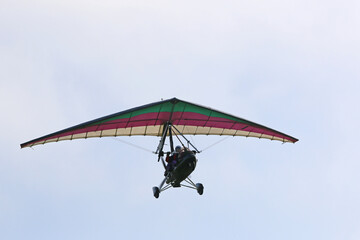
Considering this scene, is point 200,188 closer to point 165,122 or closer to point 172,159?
point 172,159

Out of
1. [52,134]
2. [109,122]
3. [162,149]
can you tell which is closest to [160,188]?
[162,149]

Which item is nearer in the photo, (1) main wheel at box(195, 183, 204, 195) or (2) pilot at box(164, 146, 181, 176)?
(2) pilot at box(164, 146, 181, 176)

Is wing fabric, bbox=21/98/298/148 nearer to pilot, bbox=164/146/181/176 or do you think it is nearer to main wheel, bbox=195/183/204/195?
pilot, bbox=164/146/181/176

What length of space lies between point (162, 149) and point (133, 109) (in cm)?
253

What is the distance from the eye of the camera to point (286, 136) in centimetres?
2830

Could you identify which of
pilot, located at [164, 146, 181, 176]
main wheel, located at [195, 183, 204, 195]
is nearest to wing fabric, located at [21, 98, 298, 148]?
pilot, located at [164, 146, 181, 176]

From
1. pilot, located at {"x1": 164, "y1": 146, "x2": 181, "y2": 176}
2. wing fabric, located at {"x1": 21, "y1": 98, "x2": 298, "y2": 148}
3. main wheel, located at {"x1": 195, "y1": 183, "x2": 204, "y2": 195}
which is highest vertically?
wing fabric, located at {"x1": 21, "y1": 98, "x2": 298, "y2": 148}

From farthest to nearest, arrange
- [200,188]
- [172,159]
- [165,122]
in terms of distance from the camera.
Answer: [165,122], [200,188], [172,159]

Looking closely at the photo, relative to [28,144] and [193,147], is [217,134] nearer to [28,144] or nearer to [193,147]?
[193,147]

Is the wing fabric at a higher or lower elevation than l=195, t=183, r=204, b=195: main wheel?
higher

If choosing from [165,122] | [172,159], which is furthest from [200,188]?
[165,122]

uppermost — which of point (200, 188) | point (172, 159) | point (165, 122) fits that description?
point (165, 122)

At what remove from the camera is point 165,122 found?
2652cm

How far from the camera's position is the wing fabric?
77.9 ft
